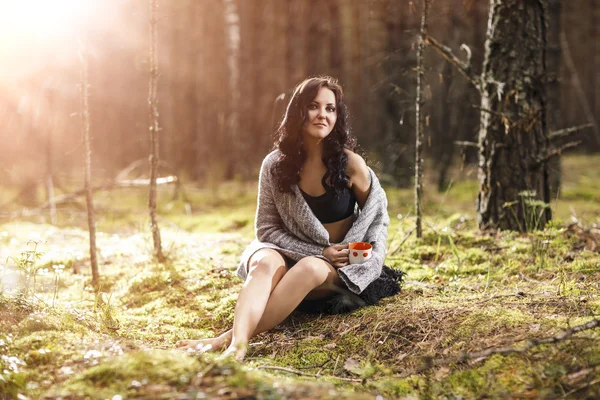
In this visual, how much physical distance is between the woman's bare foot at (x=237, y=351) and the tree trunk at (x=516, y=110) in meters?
3.41

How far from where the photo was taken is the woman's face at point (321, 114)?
3.94 m

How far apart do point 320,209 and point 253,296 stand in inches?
35.9

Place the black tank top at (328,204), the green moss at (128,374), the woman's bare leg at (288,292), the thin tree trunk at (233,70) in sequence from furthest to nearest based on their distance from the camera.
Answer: the thin tree trunk at (233,70)
the black tank top at (328,204)
the woman's bare leg at (288,292)
the green moss at (128,374)

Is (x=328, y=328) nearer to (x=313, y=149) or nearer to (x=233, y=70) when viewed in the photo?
(x=313, y=149)

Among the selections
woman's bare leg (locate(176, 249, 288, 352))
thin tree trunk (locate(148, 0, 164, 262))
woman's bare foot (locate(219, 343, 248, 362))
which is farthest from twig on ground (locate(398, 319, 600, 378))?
thin tree trunk (locate(148, 0, 164, 262))

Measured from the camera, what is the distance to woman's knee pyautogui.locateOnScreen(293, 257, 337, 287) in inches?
141

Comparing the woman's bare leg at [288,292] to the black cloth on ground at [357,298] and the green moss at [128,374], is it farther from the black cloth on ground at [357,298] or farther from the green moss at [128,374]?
the green moss at [128,374]

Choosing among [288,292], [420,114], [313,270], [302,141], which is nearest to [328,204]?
[302,141]

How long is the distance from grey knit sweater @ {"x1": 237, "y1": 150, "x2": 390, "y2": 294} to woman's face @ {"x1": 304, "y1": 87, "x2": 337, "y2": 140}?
1.30 ft

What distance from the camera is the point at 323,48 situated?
16.4 metres

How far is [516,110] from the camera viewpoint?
5512mm

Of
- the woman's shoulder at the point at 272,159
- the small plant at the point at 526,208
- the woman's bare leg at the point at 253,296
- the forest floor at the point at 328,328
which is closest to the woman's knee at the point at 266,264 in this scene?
the woman's bare leg at the point at 253,296

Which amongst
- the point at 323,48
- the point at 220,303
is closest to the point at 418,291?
the point at 220,303

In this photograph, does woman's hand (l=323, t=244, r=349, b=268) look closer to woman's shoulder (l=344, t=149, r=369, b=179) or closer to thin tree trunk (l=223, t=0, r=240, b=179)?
woman's shoulder (l=344, t=149, r=369, b=179)
